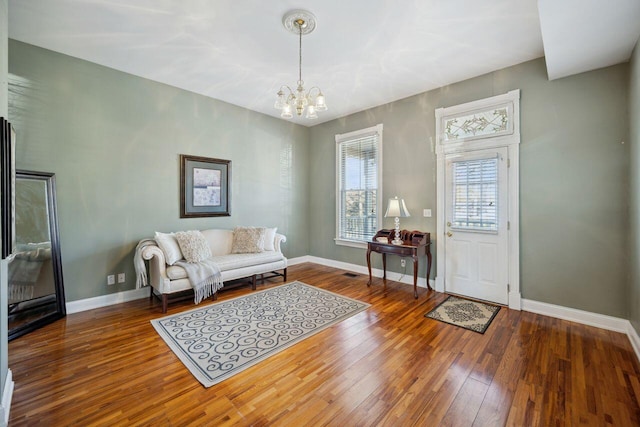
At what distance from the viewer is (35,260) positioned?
9.68 feet

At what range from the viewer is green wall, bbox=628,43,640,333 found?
2.40m

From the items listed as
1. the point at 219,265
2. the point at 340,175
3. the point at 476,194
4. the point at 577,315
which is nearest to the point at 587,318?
the point at 577,315

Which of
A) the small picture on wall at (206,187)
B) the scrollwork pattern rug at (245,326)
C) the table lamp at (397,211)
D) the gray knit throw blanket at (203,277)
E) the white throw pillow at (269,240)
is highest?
the small picture on wall at (206,187)

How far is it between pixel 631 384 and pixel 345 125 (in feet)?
15.8

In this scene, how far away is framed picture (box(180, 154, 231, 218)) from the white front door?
3.51 meters

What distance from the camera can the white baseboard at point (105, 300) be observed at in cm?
328

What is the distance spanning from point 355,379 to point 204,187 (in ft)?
11.8

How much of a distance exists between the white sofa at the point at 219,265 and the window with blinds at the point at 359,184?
146 cm

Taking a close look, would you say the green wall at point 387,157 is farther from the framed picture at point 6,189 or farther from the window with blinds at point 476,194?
the framed picture at point 6,189

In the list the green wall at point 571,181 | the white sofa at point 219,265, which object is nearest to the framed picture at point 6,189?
the white sofa at point 219,265

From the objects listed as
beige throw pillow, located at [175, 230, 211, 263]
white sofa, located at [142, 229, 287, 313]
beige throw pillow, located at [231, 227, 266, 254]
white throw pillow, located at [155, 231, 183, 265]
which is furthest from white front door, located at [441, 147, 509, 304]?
white throw pillow, located at [155, 231, 183, 265]

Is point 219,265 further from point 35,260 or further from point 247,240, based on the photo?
point 35,260

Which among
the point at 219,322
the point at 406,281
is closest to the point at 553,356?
the point at 406,281

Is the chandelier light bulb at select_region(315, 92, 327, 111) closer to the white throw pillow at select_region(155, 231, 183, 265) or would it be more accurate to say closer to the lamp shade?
the lamp shade
